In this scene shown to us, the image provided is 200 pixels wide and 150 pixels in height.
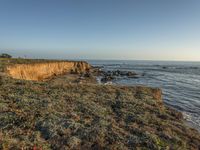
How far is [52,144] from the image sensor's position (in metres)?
5.41

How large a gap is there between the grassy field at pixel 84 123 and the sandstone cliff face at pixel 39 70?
11281mm

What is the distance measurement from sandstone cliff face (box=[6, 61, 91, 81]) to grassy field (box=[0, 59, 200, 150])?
37.0 feet

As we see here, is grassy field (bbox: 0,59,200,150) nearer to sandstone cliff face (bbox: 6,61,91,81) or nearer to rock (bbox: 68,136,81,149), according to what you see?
rock (bbox: 68,136,81,149)

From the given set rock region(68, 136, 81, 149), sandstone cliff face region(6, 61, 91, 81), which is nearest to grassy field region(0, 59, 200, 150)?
rock region(68, 136, 81, 149)

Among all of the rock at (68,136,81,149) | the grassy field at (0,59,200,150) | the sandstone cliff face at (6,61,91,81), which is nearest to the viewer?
the rock at (68,136,81,149)

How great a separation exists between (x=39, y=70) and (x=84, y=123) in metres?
25.6

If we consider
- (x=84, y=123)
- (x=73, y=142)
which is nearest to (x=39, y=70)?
(x=84, y=123)

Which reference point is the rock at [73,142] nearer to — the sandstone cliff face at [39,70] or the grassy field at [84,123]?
the grassy field at [84,123]

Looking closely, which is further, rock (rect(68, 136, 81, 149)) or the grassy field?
the grassy field

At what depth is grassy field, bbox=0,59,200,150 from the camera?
5629mm

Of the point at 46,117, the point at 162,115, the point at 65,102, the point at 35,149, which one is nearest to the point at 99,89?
the point at 65,102

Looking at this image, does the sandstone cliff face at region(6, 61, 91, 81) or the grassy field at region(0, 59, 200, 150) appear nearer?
the grassy field at region(0, 59, 200, 150)

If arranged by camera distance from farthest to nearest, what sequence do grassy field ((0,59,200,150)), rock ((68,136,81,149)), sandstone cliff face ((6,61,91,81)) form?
sandstone cliff face ((6,61,91,81))
grassy field ((0,59,200,150))
rock ((68,136,81,149))

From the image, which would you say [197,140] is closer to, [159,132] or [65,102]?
[159,132]
